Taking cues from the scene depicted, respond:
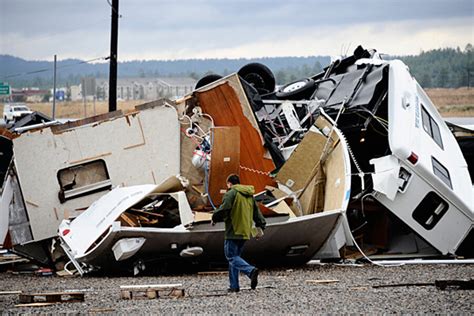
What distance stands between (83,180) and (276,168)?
8.74 ft

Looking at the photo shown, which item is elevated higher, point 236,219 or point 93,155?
point 93,155

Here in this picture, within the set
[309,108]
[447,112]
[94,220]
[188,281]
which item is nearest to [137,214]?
[94,220]

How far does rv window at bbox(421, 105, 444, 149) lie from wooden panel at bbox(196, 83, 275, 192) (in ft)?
7.60

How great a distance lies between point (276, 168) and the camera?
53.6 feet

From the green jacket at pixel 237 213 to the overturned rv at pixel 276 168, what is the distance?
1.93m

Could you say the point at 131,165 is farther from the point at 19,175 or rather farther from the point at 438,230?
the point at 438,230

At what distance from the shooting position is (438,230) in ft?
51.2

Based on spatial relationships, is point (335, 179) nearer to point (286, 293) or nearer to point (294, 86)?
point (286, 293)

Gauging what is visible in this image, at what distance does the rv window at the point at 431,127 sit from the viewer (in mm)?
16844

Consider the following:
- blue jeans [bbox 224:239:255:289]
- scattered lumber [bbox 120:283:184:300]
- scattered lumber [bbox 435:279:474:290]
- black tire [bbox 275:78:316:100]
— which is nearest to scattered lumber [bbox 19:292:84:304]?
scattered lumber [bbox 120:283:184:300]

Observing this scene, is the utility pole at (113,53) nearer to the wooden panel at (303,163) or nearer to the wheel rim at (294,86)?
the wheel rim at (294,86)

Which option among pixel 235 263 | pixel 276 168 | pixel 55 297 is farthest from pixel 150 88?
pixel 55 297

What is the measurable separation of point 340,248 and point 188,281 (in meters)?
2.73

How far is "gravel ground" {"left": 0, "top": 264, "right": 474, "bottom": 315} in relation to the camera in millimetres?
10758
